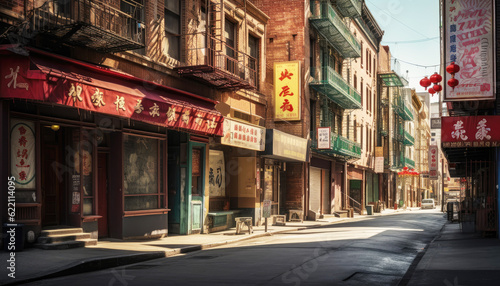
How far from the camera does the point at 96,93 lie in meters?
13.5

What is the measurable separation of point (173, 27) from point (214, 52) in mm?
1890

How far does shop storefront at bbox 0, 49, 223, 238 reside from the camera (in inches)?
490

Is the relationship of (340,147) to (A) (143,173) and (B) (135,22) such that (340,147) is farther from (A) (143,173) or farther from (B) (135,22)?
(B) (135,22)

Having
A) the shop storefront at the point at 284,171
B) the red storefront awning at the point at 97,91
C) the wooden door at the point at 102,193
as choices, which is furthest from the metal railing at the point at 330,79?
the wooden door at the point at 102,193

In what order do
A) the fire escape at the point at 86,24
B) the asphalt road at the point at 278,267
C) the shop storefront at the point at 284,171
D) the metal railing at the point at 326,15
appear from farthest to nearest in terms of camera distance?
1. the metal railing at the point at 326,15
2. the shop storefront at the point at 284,171
3. the fire escape at the point at 86,24
4. the asphalt road at the point at 278,267

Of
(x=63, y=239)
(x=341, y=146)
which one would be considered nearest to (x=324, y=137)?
(x=341, y=146)

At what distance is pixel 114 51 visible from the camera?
15250 mm

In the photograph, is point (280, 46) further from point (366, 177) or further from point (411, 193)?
point (411, 193)

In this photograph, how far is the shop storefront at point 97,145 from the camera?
12.5 meters

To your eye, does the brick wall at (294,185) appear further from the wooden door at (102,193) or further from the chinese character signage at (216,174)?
the wooden door at (102,193)

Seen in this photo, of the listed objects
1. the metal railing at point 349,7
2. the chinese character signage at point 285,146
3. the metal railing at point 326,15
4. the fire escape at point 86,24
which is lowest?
the chinese character signage at point 285,146

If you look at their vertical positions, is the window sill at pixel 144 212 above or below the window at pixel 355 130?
below

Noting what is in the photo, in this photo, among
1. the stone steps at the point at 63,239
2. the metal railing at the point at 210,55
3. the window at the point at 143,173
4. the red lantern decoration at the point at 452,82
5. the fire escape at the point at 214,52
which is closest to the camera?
the stone steps at the point at 63,239

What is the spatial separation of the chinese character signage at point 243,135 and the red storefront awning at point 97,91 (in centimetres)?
175
